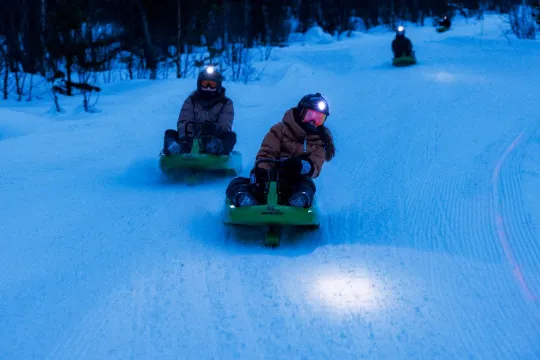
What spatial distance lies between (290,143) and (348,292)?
2.13m

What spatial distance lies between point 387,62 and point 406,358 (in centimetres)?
1601

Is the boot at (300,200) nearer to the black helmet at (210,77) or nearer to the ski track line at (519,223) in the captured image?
the ski track line at (519,223)

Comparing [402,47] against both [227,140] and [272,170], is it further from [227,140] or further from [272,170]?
[272,170]

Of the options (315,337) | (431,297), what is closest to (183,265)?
(315,337)

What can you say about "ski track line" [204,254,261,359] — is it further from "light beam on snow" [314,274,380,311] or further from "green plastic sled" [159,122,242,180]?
"green plastic sled" [159,122,242,180]

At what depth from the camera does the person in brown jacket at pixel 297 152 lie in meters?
5.20

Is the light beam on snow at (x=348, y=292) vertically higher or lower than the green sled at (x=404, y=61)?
lower

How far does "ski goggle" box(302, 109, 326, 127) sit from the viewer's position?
5.54 m

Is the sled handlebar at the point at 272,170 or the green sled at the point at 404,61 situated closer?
the sled handlebar at the point at 272,170

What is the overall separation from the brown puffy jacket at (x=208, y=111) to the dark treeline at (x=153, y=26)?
5115 millimetres

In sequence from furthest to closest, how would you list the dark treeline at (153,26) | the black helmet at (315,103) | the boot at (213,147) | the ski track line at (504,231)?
the dark treeline at (153,26), the boot at (213,147), the black helmet at (315,103), the ski track line at (504,231)

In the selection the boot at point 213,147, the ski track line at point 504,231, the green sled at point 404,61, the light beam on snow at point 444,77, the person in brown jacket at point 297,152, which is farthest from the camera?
the green sled at point 404,61

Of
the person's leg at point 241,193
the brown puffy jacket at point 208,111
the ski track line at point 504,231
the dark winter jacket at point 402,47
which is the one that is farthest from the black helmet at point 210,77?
the dark winter jacket at point 402,47

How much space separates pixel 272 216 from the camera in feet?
15.8
